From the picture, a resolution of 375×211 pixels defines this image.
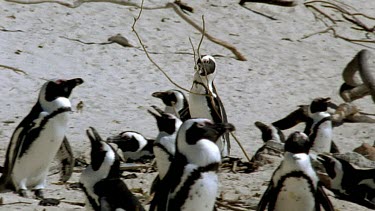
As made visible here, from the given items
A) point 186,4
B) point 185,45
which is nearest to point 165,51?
point 185,45

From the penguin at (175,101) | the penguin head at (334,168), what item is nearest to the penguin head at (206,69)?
the penguin at (175,101)

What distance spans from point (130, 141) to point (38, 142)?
1229 mm

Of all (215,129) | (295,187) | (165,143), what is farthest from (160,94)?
(215,129)

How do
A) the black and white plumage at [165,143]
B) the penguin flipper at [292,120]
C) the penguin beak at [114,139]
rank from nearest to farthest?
the black and white plumage at [165,143] < the penguin beak at [114,139] < the penguin flipper at [292,120]

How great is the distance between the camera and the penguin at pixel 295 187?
16.9 ft

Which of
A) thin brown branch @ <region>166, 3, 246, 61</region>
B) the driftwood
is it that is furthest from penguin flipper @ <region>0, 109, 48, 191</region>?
thin brown branch @ <region>166, 3, 246, 61</region>

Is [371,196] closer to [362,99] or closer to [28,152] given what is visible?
[28,152]

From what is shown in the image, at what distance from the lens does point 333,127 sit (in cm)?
840

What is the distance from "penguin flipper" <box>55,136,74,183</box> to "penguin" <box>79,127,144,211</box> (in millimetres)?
984

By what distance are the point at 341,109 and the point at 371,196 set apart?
2.25 metres

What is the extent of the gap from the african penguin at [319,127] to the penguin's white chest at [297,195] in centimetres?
234

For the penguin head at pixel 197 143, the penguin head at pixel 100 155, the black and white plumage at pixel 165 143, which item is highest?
the penguin head at pixel 197 143

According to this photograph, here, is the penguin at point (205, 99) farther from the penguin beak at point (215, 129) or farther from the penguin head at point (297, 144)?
the penguin beak at point (215, 129)

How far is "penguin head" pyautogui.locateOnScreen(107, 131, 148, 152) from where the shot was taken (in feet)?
23.3
